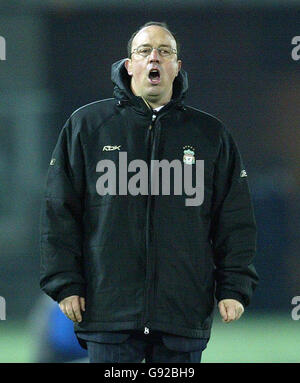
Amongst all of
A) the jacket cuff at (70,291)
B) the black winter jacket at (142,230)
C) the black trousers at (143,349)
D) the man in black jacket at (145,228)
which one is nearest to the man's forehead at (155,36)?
the man in black jacket at (145,228)

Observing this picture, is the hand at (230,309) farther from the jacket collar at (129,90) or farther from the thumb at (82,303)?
the jacket collar at (129,90)

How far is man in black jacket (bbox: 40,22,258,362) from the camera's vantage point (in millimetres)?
2191

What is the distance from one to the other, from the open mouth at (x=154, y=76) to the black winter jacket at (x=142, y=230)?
6 cm

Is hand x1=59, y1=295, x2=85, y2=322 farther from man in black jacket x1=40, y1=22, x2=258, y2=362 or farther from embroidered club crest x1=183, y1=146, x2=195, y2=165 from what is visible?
embroidered club crest x1=183, y1=146, x2=195, y2=165

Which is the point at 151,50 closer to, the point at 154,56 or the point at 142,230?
the point at 154,56

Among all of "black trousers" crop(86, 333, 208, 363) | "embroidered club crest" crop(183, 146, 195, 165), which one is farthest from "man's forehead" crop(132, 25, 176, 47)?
"black trousers" crop(86, 333, 208, 363)

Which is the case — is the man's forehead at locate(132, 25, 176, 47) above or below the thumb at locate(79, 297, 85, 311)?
above

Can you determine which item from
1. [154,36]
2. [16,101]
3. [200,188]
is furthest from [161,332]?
[16,101]

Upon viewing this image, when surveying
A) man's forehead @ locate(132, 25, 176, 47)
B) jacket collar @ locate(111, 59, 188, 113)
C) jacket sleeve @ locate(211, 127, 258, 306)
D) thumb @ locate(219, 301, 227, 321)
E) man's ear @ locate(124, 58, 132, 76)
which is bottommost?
thumb @ locate(219, 301, 227, 321)

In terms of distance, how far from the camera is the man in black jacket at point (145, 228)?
86.3 inches

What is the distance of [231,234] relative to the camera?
2291 mm

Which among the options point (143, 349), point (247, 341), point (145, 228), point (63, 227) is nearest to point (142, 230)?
point (145, 228)

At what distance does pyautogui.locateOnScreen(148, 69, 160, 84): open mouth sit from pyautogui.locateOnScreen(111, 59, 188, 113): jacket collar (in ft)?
0.19
